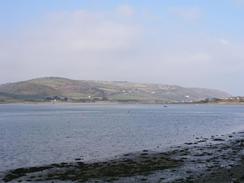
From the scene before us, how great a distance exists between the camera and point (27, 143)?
4722 centimetres

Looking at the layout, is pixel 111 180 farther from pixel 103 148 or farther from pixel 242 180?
pixel 103 148

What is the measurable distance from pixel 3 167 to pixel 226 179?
53.5 ft

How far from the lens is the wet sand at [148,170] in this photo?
906 inches

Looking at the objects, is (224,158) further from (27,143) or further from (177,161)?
(27,143)

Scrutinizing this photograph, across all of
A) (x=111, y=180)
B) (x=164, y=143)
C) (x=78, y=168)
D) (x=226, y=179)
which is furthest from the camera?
(x=164, y=143)

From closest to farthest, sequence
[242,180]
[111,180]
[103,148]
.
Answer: [242,180]
[111,180]
[103,148]

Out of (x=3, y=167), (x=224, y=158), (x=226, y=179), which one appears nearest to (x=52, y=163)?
(x=3, y=167)

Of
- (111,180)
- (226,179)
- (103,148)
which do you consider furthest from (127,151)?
(226,179)

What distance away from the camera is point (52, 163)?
32156 millimetres

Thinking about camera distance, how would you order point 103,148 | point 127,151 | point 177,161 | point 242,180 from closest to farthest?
point 242,180
point 177,161
point 127,151
point 103,148

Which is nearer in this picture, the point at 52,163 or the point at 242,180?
the point at 242,180

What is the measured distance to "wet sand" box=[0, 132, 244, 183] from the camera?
2301cm

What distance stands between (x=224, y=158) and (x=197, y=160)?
195 cm

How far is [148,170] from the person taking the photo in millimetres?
26391
